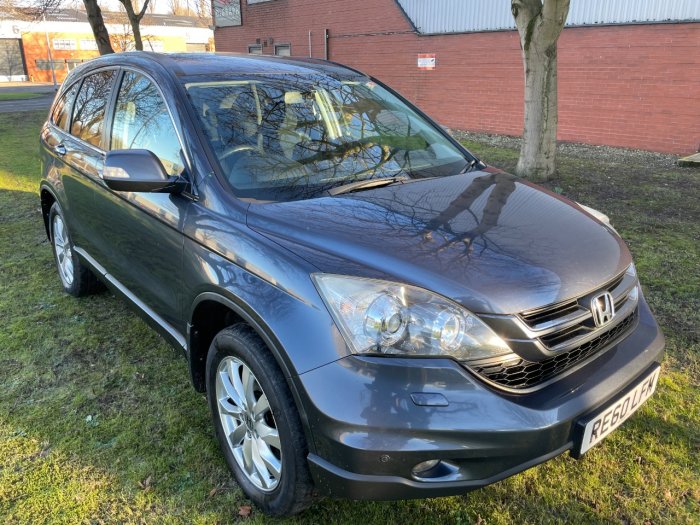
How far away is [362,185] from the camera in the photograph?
2584 mm

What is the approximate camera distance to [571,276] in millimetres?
2020

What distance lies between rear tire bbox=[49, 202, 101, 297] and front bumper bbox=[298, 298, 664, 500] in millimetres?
2956

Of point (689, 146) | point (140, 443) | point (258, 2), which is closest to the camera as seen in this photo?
point (140, 443)

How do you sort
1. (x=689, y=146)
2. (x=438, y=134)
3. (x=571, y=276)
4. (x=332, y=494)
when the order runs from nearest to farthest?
(x=332, y=494) → (x=571, y=276) → (x=438, y=134) → (x=689, y=146)

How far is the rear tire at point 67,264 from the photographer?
423 cm

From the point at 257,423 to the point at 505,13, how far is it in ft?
44.6

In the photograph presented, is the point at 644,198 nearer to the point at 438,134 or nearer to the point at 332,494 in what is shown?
the point at 438,134

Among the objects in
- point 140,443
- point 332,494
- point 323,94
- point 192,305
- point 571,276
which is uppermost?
A: point 323,94

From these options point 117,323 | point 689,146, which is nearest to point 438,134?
point 117,323

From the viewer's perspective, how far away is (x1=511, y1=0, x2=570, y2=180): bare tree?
7.24 meters

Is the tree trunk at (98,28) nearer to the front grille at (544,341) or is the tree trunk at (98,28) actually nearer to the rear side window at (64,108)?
the rear side window at (64,108)

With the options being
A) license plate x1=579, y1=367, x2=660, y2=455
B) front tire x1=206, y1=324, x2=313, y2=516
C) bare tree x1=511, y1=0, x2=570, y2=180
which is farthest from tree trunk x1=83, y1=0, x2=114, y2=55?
license plate x1=579, y1=367, x2=660, y2=455

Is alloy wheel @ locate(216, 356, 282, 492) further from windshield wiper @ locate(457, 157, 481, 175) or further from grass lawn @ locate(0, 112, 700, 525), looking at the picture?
windshield wiper @ locate(457, 157, 481, 175)

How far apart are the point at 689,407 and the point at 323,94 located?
104 inches
